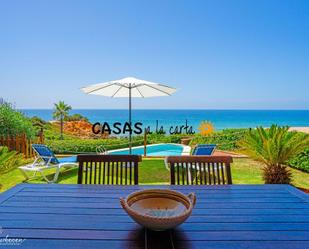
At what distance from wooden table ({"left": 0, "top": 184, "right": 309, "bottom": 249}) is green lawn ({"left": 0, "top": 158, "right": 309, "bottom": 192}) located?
145 inches

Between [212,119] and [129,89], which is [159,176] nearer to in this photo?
[129,89]

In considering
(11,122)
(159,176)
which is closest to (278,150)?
(159,176)

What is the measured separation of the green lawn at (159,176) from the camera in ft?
18.2

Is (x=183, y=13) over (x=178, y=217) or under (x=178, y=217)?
over

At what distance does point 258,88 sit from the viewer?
3219 centimetres

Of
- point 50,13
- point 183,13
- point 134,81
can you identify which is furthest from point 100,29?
point 134,81

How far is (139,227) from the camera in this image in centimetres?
135

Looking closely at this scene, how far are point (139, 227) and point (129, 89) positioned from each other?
536cm

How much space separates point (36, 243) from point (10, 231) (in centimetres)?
23

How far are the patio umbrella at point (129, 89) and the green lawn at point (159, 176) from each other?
6.80 feet

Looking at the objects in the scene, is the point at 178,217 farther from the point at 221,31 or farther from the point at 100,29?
the point at 221,31

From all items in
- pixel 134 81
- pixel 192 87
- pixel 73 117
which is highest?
pixel 192 87

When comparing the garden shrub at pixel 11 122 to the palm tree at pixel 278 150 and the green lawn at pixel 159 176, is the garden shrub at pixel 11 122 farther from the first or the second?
the palm tree at pixel 278 150

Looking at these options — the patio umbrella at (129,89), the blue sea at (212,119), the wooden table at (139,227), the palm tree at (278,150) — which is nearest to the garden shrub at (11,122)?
the patio umbrella at (129,89)
